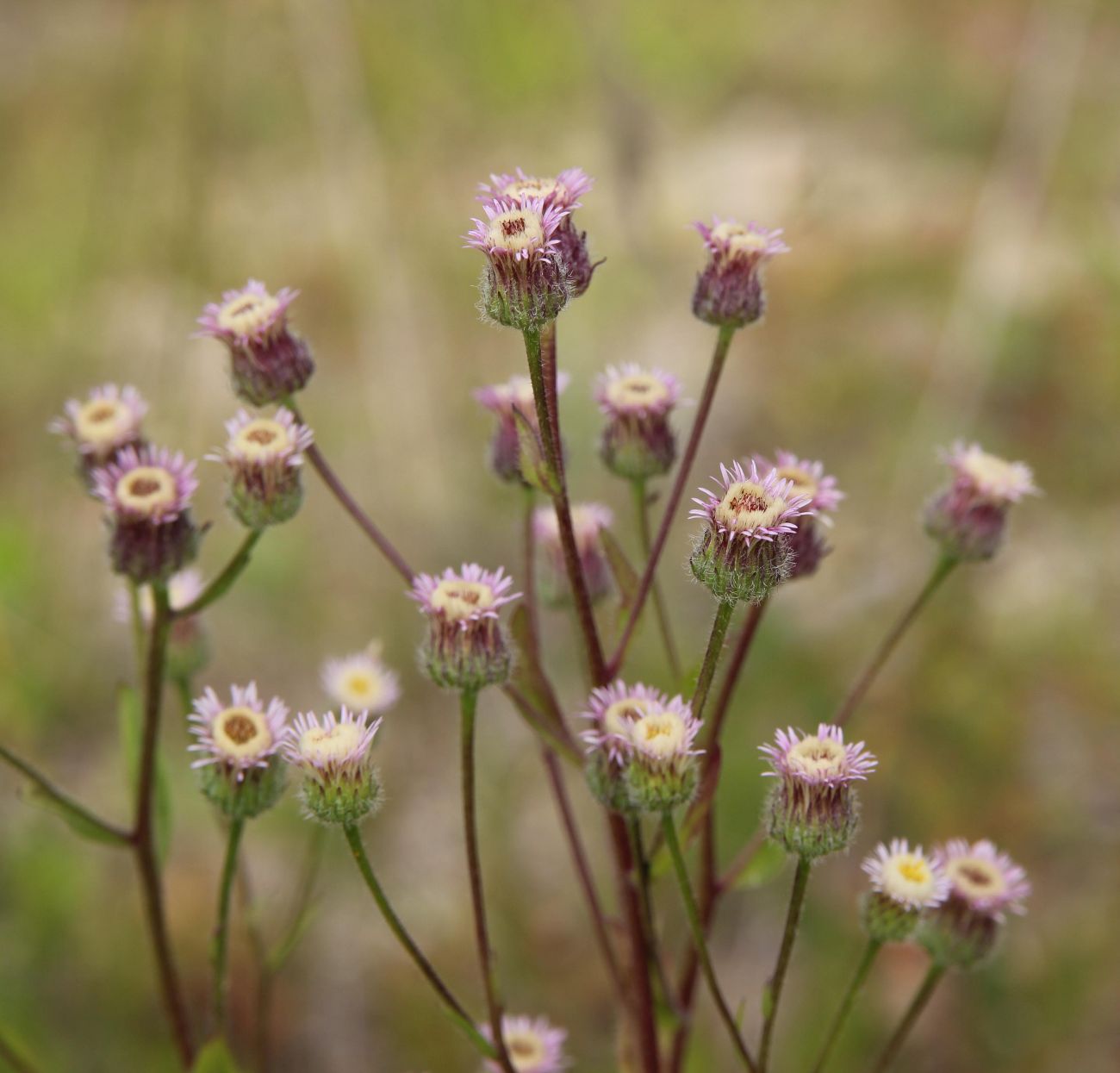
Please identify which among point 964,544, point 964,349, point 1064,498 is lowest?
point 964,544

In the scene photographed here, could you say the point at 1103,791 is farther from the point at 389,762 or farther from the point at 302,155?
the point at 302,155

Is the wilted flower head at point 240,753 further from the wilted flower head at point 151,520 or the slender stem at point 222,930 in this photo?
the wilted flower head at point 151,520

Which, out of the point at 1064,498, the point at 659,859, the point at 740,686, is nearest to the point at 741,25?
the point at 1064,498

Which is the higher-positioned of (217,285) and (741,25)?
(741,25)

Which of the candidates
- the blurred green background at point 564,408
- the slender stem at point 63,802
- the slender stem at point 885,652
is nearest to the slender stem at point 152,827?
the slender stem at point 63,802

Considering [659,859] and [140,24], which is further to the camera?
[140,24]

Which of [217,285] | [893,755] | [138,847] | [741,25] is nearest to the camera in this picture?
[138,847]

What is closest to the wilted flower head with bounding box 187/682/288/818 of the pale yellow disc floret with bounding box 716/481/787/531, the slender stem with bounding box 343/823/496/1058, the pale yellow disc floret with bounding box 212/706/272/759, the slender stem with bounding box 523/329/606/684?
the pale yellow disc floret with bounding box 212/706/272/759
